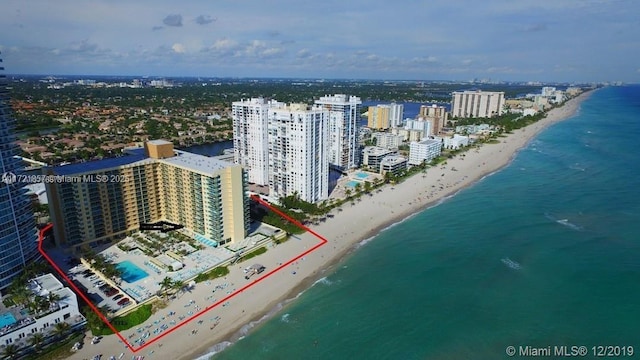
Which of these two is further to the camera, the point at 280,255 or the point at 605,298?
the point at 280,255

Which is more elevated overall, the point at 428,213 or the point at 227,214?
the point at 227,214

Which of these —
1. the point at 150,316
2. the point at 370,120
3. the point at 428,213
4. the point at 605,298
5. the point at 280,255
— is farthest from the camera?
the point at 370,120

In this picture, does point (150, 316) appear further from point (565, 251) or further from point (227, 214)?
point (565, 251)

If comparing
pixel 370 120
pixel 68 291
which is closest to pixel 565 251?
pixel 68 291

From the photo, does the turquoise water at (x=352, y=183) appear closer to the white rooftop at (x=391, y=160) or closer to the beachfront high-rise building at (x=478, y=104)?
the white rooftop at (x=391, y=160)

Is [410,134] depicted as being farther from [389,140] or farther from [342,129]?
[342,129]
